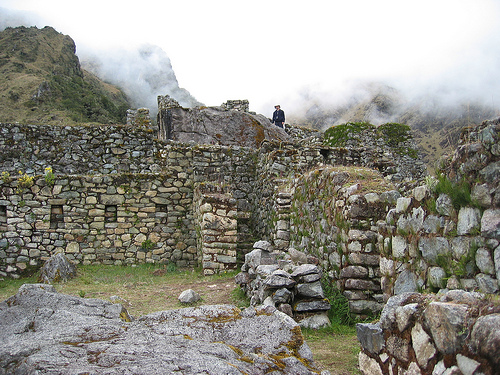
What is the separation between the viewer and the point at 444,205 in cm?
320

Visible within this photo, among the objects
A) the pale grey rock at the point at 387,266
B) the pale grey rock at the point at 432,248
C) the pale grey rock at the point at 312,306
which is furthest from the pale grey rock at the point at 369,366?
the pale grey rock at the point at 312,306

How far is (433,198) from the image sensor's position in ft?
11.2

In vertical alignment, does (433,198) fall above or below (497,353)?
above

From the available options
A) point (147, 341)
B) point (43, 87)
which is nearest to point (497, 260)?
point (147, 341)

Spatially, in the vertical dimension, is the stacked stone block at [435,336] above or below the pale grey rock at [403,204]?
below

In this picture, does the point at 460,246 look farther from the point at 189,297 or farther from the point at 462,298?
the point at 189,297

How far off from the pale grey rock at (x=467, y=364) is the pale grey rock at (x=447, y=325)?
6 cm

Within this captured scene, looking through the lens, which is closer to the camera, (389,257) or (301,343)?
(301,343)

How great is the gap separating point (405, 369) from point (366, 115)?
81.0 ft

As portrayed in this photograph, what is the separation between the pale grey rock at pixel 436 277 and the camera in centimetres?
319

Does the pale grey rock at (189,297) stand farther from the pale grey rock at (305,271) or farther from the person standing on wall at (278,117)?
the person standing on wall at (278,117)

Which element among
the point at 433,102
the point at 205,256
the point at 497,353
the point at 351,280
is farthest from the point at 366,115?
the point at 497,353

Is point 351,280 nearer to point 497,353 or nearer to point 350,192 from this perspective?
point 350,192

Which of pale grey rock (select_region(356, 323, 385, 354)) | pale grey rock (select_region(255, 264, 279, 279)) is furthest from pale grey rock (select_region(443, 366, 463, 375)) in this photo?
pale grey rock (select_region(255, 264, 279, 279))
